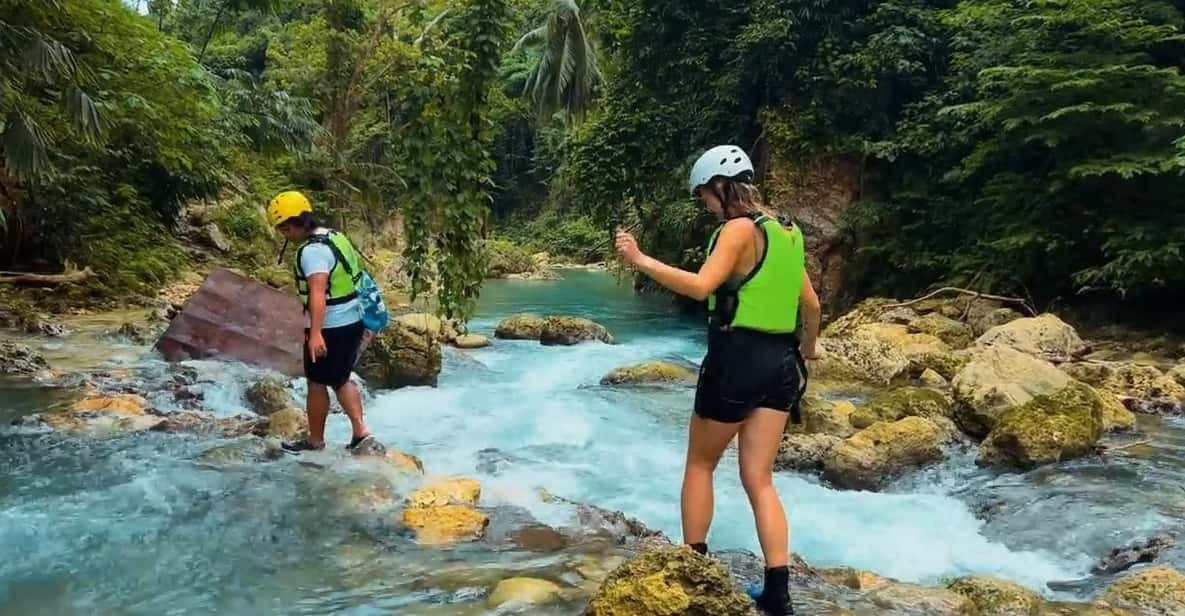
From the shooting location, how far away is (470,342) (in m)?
14.1

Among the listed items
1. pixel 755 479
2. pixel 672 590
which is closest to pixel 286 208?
pixel 755 479

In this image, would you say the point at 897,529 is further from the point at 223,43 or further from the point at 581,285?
the point at 223,43

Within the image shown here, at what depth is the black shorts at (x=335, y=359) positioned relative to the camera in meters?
5.85

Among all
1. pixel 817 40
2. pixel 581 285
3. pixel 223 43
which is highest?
pixel 223 43

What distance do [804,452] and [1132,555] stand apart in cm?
248

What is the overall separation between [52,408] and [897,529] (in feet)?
20.3

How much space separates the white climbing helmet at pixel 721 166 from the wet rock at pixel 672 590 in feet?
4.37

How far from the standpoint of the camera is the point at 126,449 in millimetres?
6230

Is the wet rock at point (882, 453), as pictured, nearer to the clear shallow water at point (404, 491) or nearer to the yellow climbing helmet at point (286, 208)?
the clear shallow water at point (404, 491)

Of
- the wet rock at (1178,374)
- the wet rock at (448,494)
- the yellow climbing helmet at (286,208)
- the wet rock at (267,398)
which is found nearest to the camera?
the wet rock at (448,494)

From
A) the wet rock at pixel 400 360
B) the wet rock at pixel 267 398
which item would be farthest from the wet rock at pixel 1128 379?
the wet rock at pixel 267 398

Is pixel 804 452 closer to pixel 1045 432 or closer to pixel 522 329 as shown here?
pixel 1045 432

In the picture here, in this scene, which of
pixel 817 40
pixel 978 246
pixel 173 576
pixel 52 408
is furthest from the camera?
pixel 817 40

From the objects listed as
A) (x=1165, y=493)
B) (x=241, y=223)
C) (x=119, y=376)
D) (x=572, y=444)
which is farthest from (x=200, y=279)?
(x=1165, y=493)
